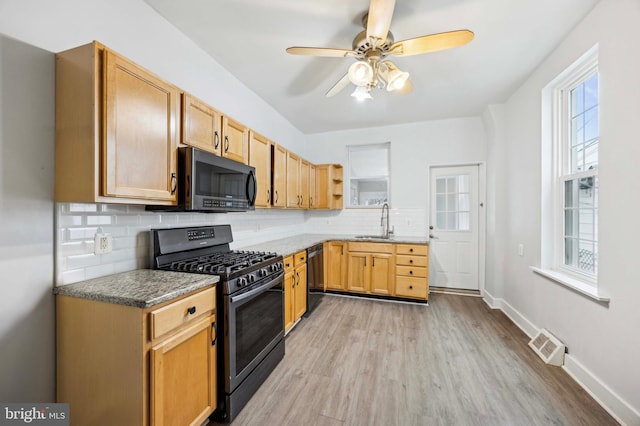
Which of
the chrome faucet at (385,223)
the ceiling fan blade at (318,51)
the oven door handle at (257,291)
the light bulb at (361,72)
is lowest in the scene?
the oven door handle at (257,291)

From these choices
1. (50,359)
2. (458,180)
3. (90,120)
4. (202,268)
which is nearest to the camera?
(90,120)

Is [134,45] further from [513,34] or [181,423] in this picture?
[513,34]

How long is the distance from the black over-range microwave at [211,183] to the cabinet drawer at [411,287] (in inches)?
94.4

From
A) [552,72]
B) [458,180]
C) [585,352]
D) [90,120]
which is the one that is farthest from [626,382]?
[90,120]

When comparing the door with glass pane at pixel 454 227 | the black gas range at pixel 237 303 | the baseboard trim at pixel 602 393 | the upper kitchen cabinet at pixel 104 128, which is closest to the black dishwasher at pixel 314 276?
the black gas range at pixel 237 303

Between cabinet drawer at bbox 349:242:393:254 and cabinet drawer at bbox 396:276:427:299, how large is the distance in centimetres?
43

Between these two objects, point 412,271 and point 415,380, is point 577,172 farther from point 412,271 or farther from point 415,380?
point 415,380

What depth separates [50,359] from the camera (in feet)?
4.38

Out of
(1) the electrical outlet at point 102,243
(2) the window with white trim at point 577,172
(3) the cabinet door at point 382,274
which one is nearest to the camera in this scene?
(1) the electrical outlet at point 102,243

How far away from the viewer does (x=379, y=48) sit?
1.88 meters

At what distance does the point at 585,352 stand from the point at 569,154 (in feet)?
5.46

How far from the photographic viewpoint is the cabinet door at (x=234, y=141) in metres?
2.14

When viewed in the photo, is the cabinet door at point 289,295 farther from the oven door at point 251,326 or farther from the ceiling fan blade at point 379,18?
the ceiling fan blade at point 379,18

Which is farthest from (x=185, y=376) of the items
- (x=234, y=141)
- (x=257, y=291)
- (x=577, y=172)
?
(x=577, y=172)
